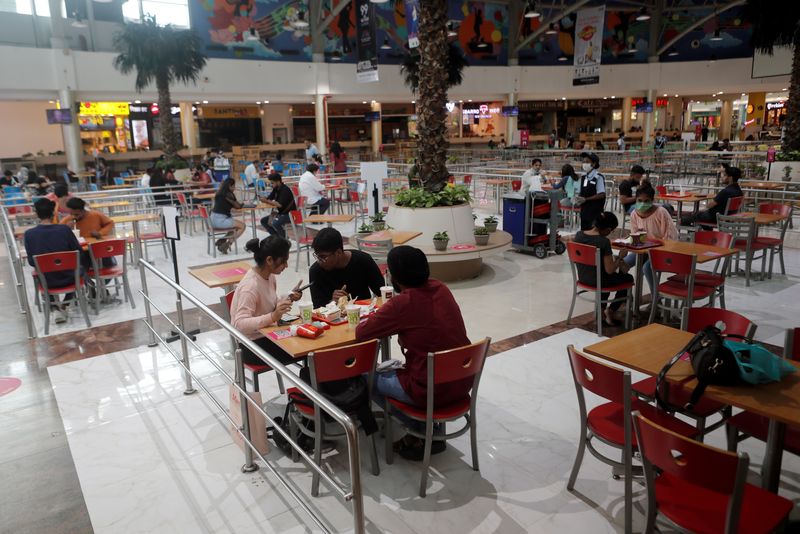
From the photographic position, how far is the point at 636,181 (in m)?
8.83

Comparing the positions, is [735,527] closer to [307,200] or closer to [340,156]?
[307,200]

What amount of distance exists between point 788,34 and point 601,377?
14.9m

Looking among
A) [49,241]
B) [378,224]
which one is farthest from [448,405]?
[49,241]

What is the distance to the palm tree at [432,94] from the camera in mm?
7824

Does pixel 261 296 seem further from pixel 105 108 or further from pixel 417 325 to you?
pixel 105 108

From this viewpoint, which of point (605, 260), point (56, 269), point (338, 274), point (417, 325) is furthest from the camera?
point (56, 269)

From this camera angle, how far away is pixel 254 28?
70.5ft

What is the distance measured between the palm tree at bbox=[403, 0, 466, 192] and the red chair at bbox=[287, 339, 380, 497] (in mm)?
5325

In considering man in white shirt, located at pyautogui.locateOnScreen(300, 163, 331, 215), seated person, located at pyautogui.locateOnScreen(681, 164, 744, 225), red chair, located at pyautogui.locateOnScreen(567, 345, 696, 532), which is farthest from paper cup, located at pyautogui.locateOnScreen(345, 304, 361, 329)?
man in white shirt, located at pyautogui.locateOnScreen(300, 163, 331, 215)

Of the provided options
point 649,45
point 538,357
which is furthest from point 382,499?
point 649,45

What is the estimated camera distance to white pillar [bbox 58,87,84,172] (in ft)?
58.5

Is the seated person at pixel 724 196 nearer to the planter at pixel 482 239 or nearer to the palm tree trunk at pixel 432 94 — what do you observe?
the planter at pixel 482 239

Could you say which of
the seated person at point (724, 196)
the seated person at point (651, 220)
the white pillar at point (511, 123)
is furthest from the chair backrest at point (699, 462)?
the white pillar at point (511, 123)

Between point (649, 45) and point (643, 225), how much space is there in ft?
84.0
